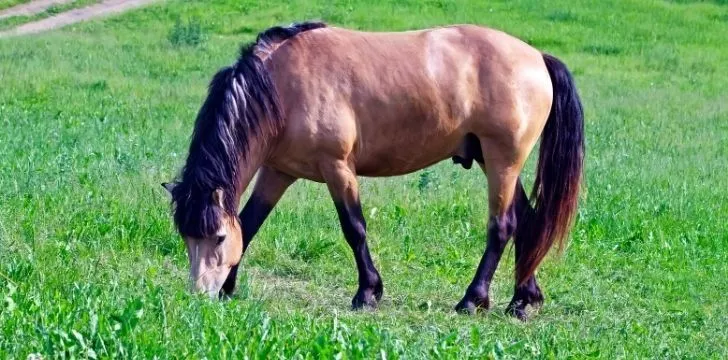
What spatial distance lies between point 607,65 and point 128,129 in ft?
40.9

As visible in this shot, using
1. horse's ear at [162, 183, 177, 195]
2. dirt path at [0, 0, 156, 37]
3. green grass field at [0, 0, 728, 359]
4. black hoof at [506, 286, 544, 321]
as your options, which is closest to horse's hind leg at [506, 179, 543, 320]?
black hoof at [506, 286, 544, 321]

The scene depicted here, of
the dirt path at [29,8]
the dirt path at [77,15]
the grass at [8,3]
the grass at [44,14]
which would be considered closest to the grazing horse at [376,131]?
the dirt path at [77,15]

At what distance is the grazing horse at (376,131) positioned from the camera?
7.07m

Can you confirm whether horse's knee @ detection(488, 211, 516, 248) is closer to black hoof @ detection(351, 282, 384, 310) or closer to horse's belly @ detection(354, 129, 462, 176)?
horse's belly @ detection(354, 129, 462, 176)

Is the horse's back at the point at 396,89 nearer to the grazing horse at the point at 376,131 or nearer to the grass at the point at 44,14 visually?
the grazing horse at the point at 376,131

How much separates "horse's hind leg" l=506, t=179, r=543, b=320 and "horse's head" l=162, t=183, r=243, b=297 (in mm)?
1795

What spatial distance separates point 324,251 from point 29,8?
22794mm

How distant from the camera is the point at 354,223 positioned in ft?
24.6

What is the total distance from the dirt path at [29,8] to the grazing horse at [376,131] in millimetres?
21934

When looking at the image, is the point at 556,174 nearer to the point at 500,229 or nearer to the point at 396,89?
the point at 500,229

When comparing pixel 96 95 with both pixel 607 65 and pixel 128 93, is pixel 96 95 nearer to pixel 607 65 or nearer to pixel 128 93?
pixel 128 93

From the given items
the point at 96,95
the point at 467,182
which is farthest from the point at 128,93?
the point at 467,182

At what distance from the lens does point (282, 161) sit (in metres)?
7.46

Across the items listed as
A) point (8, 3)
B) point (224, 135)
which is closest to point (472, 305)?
point (224, 135)
